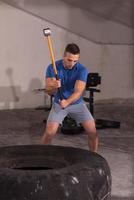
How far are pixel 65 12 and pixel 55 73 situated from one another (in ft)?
12.8

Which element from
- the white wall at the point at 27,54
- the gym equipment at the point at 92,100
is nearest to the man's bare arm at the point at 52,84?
the gym equipment at the point at 92,100

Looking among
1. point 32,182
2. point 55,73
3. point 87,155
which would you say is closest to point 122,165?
point 55,73

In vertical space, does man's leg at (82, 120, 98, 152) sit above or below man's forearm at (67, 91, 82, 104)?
below

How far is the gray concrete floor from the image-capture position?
13.4 feet

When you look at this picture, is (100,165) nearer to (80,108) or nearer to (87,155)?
(87,155)

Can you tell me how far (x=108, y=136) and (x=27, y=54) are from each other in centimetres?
261

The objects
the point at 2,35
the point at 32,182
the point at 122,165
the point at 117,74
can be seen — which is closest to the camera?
the point at 32,182

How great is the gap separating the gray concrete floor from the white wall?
326mm

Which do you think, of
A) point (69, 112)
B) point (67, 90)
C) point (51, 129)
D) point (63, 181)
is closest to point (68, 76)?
point (67, 90)

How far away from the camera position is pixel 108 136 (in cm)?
579

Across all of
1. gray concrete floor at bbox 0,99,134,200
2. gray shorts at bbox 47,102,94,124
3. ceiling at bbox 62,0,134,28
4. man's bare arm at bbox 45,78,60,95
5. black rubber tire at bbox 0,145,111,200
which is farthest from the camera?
ceiling at bbox 62,0,134,28

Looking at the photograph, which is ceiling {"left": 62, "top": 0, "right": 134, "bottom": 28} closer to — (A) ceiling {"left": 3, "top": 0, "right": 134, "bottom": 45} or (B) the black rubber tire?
(A) ceiling {"left": 3, "top": 0, "right": 134, "bottom": 45}

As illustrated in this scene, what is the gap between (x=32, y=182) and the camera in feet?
8.04

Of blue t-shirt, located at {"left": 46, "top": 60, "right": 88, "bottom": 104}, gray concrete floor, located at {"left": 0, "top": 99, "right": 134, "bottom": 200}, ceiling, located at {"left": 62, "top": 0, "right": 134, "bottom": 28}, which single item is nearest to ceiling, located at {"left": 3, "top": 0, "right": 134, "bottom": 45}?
ceiling, located at {"left": 62, "top": 0, "right": 134, "bottom": 28}
